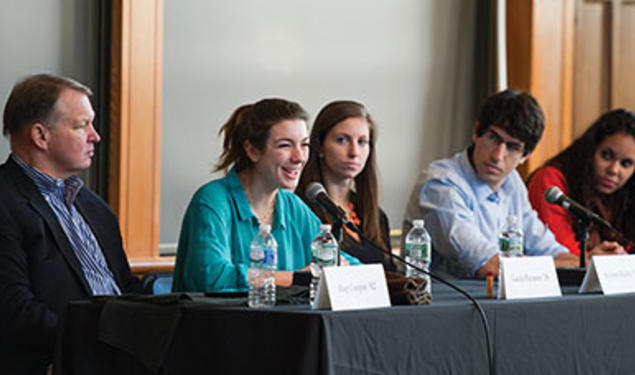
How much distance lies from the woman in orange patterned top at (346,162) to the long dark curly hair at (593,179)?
1044 mm

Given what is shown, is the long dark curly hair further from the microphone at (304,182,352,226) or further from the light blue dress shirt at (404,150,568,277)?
the microphone at (304,182,352,226)

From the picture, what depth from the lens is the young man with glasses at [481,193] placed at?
308 cm

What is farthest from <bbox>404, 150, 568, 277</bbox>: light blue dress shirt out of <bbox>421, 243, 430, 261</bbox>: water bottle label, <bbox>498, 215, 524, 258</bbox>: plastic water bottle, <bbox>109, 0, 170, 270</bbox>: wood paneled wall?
<bbox>109, 0, 170, 270</bbox>: wood paneled wall

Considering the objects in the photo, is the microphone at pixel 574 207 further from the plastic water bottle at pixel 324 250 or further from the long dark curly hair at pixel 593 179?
the long dark curly hair at pixel 593 179

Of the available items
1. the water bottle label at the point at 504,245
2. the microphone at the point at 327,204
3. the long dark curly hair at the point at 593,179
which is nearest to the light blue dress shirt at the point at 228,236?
the microphone at the point at 327,204

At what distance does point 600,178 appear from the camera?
12.5 feet

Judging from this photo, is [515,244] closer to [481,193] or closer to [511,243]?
[511,243]

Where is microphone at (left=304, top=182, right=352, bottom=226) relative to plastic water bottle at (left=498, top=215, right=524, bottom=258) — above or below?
above

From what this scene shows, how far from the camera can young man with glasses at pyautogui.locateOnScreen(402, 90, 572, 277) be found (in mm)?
3076

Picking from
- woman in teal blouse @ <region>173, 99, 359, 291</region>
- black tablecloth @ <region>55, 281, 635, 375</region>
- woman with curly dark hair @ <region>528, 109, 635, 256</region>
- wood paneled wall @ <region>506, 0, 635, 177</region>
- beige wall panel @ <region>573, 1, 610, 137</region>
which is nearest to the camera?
black tablecloth @ <region>55, 281, 635, 375</region>

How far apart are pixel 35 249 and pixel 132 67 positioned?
5.23 feet

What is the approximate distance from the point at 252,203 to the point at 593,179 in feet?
5.94

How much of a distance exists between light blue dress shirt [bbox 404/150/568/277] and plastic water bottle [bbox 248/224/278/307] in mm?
1099

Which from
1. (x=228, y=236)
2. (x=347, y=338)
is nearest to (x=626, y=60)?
(x=228, y=236)
